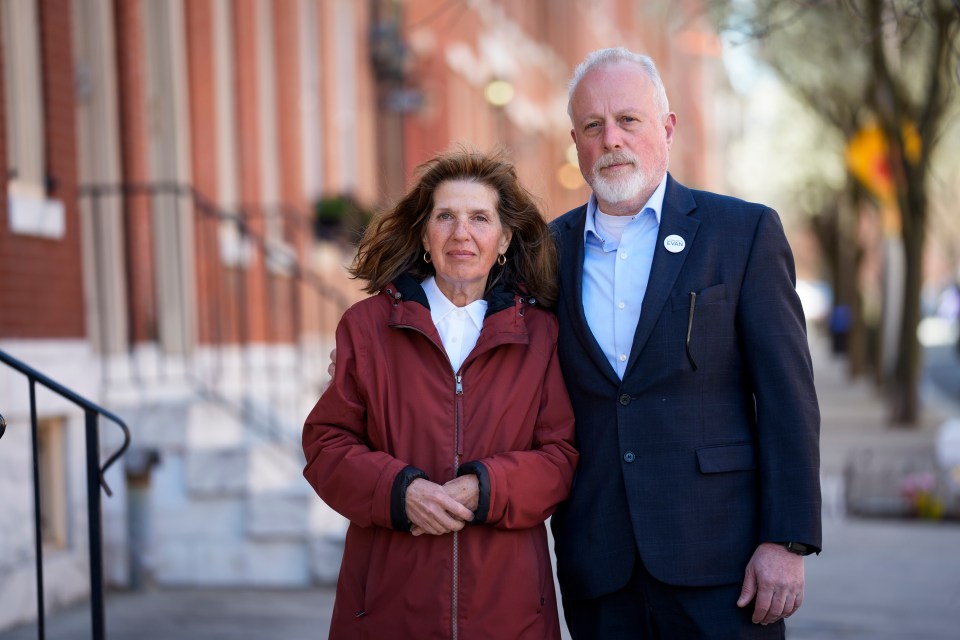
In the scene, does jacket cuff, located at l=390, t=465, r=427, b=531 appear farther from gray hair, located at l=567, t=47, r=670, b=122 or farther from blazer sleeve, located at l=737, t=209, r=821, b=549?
gray hair, located at l=567, t=47, r=670, b=122

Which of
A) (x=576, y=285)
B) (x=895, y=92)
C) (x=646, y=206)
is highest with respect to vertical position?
(x=895, y=92)

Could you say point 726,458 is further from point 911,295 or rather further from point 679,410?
point 911,295

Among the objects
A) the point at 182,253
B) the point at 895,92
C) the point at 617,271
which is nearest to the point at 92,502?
the point at 617,271

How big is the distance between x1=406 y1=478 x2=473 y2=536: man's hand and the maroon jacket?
0.03 m

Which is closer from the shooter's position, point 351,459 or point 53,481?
point 351,459

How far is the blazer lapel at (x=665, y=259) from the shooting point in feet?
11.4

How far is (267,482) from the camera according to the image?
7602 mm

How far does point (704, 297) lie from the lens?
3.49 m

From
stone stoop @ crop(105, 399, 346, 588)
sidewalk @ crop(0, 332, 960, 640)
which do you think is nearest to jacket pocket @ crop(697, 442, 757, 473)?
sidewalk @ crop(0, 332, 960, 640)

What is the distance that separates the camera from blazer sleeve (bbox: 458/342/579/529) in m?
3.29

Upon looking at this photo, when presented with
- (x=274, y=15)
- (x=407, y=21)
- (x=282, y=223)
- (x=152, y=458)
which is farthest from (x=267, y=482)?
(x=407, y=21)

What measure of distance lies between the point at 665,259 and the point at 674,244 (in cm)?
5

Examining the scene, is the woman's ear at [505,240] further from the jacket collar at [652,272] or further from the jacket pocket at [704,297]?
the jacket pocket at [704,297]

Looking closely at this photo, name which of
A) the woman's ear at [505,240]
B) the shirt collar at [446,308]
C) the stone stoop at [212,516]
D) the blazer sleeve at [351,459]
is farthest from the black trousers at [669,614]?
the stone stoop at [212,516]
